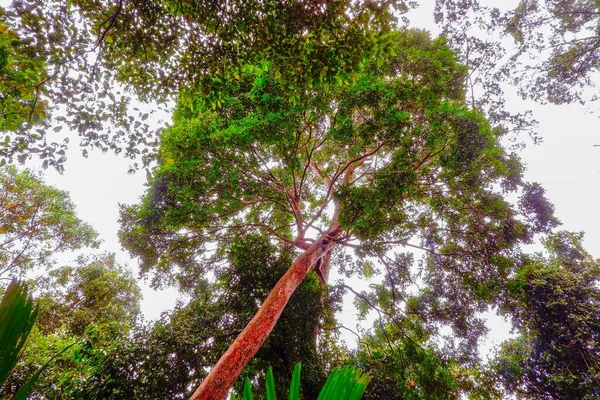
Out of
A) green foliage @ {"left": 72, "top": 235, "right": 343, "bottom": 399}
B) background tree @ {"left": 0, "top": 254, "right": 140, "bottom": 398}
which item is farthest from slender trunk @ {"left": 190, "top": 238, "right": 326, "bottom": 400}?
background tree @ {"left": 0, "top": 254, "right": 140, "bottom": 398}

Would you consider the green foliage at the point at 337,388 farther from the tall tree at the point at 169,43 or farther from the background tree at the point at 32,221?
the background tree at the point at 32,221

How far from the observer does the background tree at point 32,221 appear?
507 inches

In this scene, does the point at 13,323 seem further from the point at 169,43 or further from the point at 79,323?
the point at 79,323

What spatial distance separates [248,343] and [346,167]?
4.87 metres

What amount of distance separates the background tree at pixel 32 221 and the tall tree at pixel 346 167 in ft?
30.7

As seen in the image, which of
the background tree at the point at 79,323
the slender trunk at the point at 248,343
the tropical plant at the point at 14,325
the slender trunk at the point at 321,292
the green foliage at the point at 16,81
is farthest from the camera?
the slender trunk at the point at 321,292

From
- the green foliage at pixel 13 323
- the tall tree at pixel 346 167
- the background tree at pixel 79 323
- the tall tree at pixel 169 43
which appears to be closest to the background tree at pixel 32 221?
the background tree at pixel 79 323

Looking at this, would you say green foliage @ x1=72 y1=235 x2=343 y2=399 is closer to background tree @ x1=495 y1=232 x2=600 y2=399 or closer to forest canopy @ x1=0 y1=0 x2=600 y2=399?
forest canopy @ x1=0 y1=0 x2=600 y2=399

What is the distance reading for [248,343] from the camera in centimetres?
557

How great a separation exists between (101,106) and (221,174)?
283 centimetres

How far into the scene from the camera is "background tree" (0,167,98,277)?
1288cm

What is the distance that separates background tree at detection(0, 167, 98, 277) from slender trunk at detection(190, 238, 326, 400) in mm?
13273

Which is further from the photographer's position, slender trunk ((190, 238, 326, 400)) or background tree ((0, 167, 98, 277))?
background tree ((0, 167, 98, 277))

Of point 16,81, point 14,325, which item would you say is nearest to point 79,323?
point 16,81
